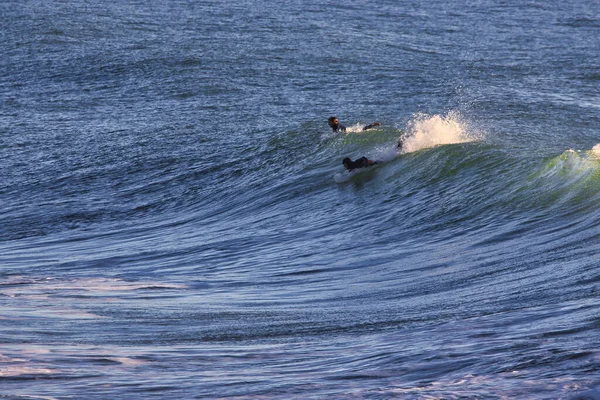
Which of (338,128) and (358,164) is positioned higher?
(338,128)

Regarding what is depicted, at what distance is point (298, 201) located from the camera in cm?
1769

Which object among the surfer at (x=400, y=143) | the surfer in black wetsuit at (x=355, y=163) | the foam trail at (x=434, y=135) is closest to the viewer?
the surfer in black wetsuit at (x=355, y=163)

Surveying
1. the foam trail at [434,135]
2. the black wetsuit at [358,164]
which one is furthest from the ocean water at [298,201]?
the black wetsuit at [358,164]

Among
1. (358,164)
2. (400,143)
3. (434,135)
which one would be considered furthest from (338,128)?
(358,164)

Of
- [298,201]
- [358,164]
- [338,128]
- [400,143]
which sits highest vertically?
[338,128]

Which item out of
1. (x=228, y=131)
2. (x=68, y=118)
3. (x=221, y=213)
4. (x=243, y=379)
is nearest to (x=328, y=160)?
(x=221, y=213)

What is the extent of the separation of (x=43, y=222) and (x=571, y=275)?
36.2 ft

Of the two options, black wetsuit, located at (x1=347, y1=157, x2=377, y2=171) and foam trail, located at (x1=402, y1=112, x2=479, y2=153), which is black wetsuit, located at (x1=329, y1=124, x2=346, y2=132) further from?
black wetsuit, located at (x1=347, y1=157, x2=377, y2=171)

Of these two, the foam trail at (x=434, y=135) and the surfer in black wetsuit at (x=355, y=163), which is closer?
the surfer in black wetsuit at (x=355, y=163)

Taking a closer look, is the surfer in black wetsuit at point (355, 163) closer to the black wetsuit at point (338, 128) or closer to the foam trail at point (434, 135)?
the foam trail at point (434, 135)

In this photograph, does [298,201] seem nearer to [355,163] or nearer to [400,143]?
[355,163]

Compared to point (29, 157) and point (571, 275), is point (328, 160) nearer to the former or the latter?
point (29, 157)

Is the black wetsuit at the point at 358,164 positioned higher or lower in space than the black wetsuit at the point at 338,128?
lower

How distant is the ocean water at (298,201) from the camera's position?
22.2 feet
